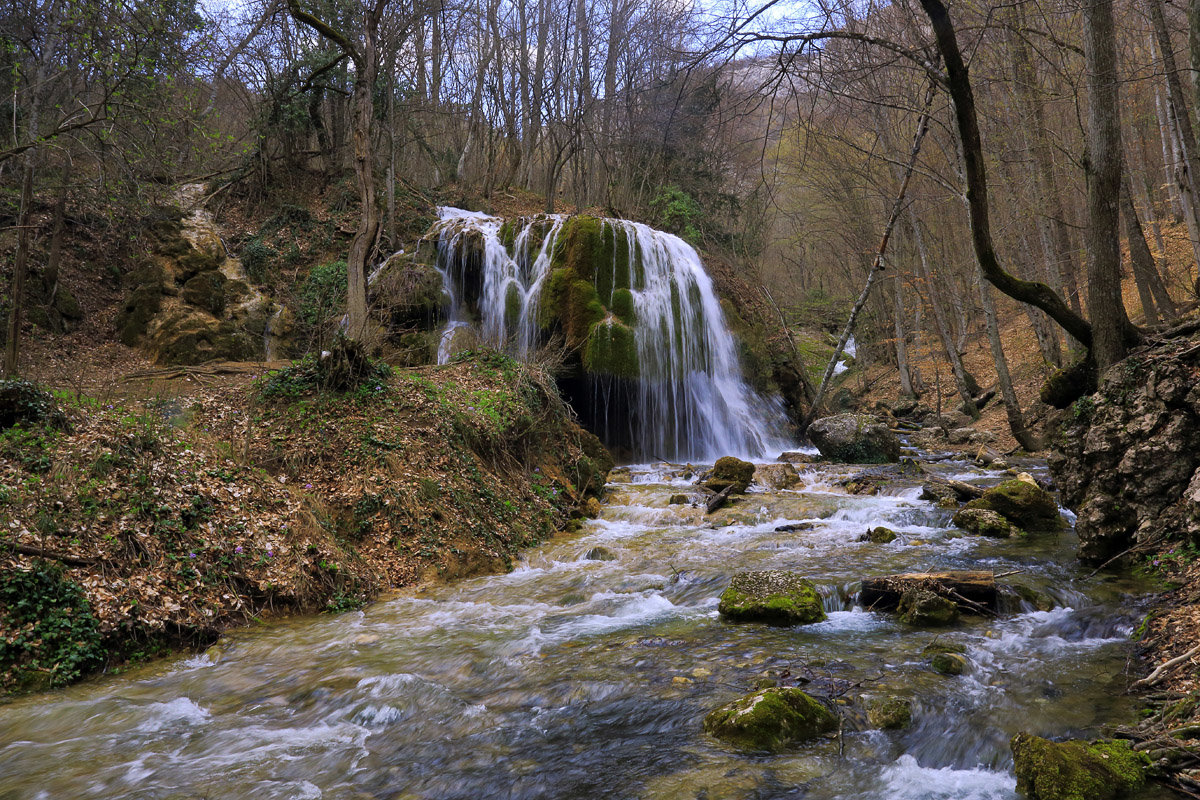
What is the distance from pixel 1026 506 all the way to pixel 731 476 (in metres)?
4.52

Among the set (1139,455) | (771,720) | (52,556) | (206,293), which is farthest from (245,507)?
(206,293)

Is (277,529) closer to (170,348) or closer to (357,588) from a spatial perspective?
(357,588)

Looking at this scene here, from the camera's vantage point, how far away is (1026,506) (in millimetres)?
8141

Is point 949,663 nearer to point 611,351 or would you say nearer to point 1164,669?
point 1164,669

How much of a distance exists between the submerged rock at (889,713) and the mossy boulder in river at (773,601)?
1588mm

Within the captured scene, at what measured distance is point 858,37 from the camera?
4633 mm

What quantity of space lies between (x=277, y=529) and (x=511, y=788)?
4.24m

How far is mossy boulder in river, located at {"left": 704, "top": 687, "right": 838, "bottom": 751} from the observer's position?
3717 millimetres

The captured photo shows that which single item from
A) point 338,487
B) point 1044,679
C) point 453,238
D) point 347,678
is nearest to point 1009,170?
point 453,238

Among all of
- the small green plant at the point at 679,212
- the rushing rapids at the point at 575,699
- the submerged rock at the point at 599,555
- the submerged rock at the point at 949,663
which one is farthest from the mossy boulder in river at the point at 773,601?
the small green plant at the point at 679,212

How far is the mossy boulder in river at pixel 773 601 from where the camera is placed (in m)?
5.62

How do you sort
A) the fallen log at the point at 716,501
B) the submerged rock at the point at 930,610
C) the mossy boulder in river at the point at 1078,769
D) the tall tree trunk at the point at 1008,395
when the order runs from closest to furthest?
the mossy boulder in river at the point at 1078,769 < the submerged rock at the point at 930,610 < the fallen log at the point at 716,501 < the tall tree trunk at the point at 1008,395

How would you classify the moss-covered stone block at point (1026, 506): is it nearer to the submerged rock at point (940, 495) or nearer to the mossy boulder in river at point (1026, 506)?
the mossy boulder in river at point (1026, 506)

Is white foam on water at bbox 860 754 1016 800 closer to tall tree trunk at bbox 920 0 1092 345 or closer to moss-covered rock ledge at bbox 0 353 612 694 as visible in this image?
tall tree trunk at bbox 920 0 1092 345
